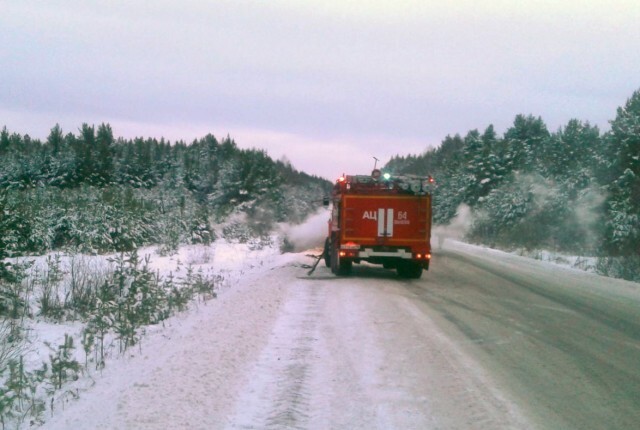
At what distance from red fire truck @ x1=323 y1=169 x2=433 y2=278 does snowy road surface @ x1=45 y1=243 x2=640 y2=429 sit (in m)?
3.55

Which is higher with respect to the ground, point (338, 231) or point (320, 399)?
point (338, 231)

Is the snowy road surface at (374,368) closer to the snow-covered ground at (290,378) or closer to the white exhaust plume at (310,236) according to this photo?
the snow-covered ground at (290,378)

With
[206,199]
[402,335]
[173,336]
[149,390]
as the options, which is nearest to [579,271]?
[402,335]

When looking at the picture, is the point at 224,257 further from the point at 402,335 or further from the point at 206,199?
the point at 206,199

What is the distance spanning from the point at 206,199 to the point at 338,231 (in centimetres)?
7285

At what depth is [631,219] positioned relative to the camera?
A: 24.6m

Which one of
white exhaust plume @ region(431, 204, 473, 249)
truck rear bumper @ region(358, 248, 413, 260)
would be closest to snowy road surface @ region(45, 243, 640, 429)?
truck rear bumper @ region(358, 248, 413, 260)

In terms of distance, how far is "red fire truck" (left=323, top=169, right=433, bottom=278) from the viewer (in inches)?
669

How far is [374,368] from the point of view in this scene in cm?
739

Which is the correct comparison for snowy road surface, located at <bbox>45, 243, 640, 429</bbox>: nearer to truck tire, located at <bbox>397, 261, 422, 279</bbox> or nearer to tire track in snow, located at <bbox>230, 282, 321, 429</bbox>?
tire track in snow, located at <bbox>230, 282, 321, 429</bbox>

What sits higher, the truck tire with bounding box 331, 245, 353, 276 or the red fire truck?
the red fire truck

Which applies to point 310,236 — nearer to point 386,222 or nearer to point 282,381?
point 386,222

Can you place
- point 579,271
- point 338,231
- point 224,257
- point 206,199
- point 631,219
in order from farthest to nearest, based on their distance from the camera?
point 206,199, point 224,257, point 631,219, point 579,271, point 338,231

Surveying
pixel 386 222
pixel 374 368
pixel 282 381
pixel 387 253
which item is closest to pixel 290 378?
pixel 282 381
